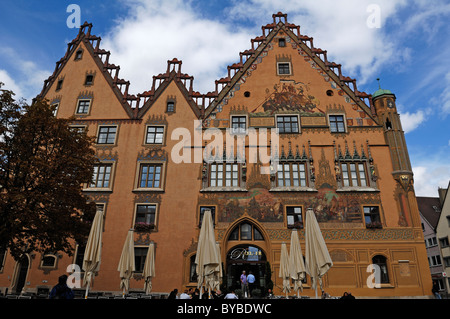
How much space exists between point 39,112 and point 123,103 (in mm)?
10075

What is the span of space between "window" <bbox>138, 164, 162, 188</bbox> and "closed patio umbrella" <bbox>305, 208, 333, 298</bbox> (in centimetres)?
1289

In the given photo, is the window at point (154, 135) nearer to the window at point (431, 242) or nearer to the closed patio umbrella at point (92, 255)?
the closed patio umbrella at point (92, 255)

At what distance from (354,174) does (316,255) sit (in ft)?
39.9

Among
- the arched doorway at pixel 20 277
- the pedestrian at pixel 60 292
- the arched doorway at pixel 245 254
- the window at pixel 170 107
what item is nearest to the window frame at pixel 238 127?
the window at pixel 170 107

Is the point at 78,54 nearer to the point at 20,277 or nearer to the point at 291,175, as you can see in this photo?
the point at 20,277

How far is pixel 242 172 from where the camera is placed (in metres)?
21.5

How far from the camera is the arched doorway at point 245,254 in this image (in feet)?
63.9

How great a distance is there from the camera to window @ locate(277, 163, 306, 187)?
69.7 ft

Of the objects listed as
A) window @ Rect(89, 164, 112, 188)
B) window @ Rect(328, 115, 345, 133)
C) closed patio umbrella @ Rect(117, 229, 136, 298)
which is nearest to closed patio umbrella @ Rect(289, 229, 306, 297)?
closed patio umbrella @ Rect(117, 229, 136, 298)

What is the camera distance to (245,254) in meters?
19.9

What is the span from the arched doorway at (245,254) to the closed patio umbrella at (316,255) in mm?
8883

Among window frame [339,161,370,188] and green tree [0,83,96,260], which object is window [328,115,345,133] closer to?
window frame [339,161,370,188]

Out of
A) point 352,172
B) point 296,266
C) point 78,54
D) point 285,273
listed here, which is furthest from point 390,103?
point 78,54

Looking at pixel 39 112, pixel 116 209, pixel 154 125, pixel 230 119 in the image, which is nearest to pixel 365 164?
pixel 230 119
